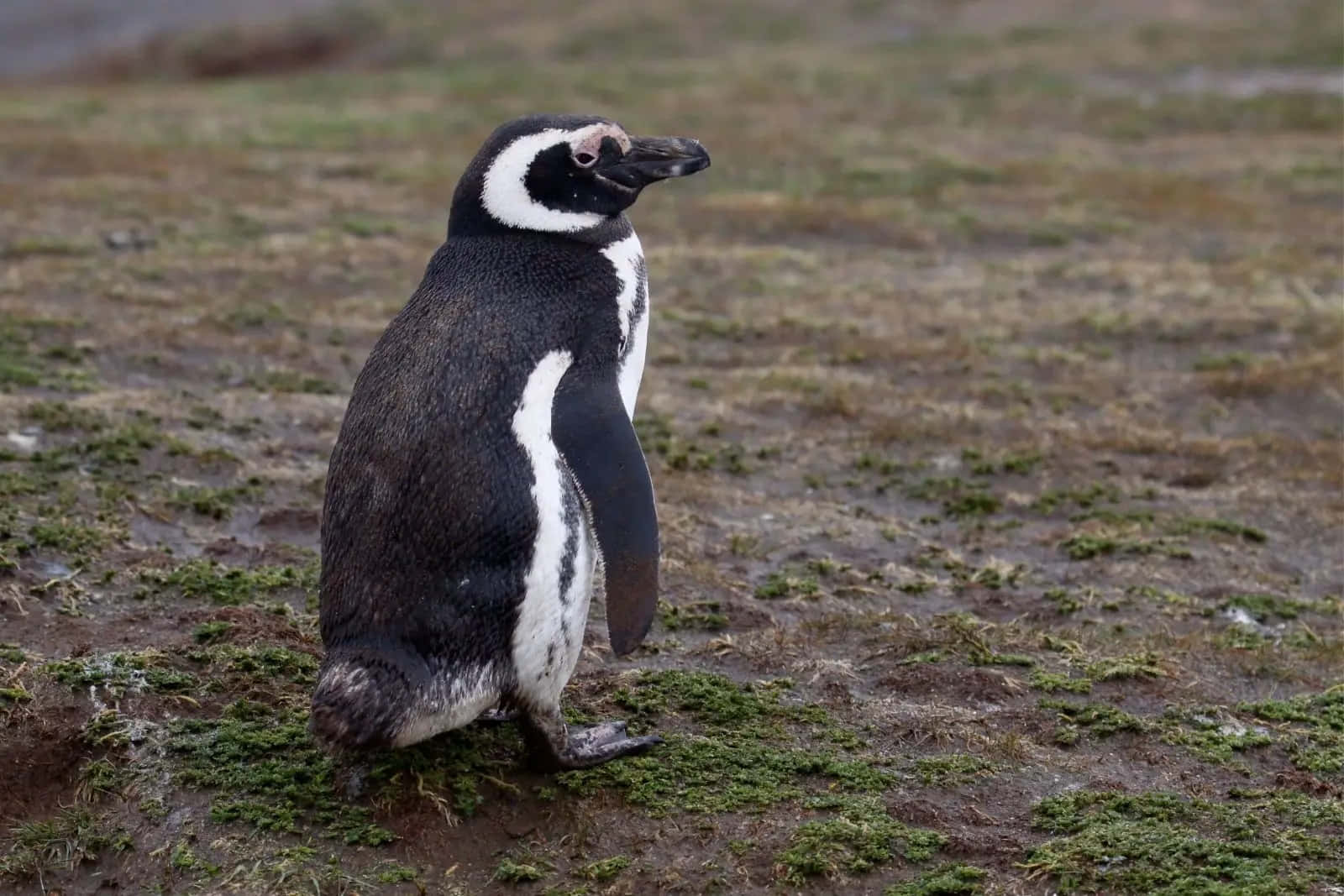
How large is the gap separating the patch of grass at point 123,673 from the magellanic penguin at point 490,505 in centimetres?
88

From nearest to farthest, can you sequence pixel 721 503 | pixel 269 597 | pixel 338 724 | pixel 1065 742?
1. pixel 338 724
2. pixel 1065 742
3. pixel 269 597
4. pixel 721 503

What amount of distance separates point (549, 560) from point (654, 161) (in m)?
1.30

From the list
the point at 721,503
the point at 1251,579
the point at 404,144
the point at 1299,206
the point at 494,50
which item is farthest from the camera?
the point at 494,50

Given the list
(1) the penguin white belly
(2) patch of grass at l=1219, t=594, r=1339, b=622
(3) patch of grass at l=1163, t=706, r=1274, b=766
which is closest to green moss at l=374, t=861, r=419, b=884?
(1) the penguin white belly

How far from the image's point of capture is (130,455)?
23.4 ft

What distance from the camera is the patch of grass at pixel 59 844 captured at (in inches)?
170

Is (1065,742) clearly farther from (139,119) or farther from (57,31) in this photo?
(57,31)

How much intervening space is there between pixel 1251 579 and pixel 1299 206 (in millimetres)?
9127

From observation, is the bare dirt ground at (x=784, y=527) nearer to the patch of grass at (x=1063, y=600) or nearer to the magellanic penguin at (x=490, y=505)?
the patch of grass at (x=1063, y=600)

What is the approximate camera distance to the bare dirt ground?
14.4 ft

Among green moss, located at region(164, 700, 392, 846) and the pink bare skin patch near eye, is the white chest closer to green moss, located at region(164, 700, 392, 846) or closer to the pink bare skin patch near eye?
the pink bare skin patch near eye

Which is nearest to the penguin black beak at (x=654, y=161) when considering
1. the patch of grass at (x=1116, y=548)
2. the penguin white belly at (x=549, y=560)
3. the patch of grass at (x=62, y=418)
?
the penguin white belly at (x=549, y=560)

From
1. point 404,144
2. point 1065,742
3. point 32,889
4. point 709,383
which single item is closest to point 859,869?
point 1065,742

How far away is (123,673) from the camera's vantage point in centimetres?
503
